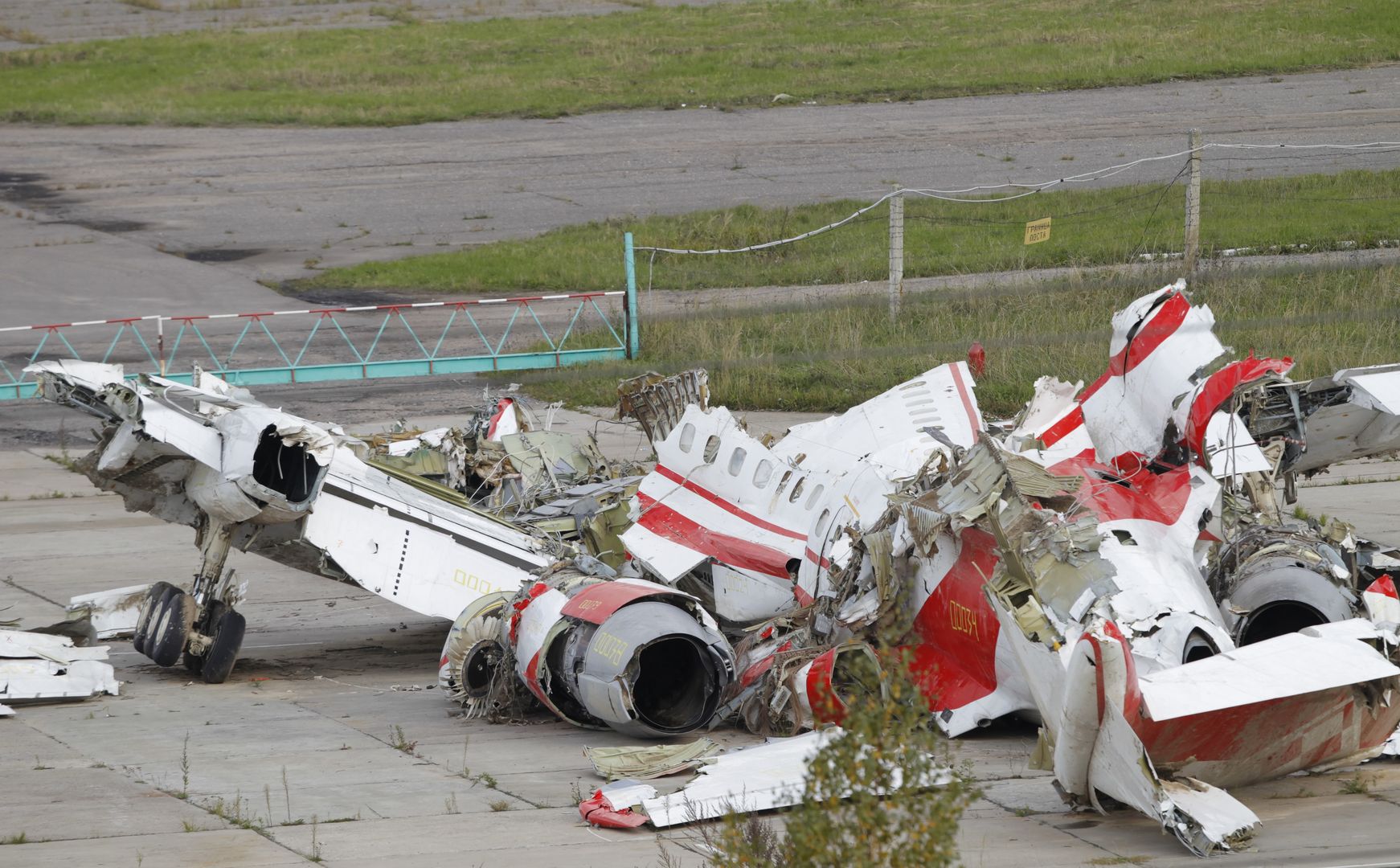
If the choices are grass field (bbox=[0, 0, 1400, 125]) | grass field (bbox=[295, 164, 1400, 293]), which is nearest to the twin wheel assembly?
grass field (bbox=[295, 164, 1400, 293])

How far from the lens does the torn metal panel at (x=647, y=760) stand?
9.91m

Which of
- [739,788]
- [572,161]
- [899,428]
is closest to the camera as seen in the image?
[739,788]

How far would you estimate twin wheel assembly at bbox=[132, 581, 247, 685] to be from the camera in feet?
44.4

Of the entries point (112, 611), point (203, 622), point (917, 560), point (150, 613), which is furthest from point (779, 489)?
point (112, 611)

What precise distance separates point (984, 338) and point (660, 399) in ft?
33.7

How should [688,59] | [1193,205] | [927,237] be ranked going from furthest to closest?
[688,59] → [927,237] → [1193,205]

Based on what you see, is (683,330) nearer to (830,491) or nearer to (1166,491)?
(830,491)

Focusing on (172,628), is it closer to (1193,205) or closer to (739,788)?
(739,788)

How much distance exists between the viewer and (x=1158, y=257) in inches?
1062

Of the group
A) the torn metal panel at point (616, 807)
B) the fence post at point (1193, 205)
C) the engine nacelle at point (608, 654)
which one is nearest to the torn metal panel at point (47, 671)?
the engine nacelle at point (608, 654)

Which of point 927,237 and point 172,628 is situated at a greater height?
point 927,237

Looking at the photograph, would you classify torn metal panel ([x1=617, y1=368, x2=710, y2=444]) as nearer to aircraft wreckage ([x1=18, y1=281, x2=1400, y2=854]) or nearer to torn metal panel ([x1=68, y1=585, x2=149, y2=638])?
aircraft wreckage ([x1=18, y1=281, x2=1400, y2=854])

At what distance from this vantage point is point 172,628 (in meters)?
13.5

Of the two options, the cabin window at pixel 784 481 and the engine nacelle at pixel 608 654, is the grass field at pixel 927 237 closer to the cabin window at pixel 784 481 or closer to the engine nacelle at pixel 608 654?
the cabin window at pixel 784 481
